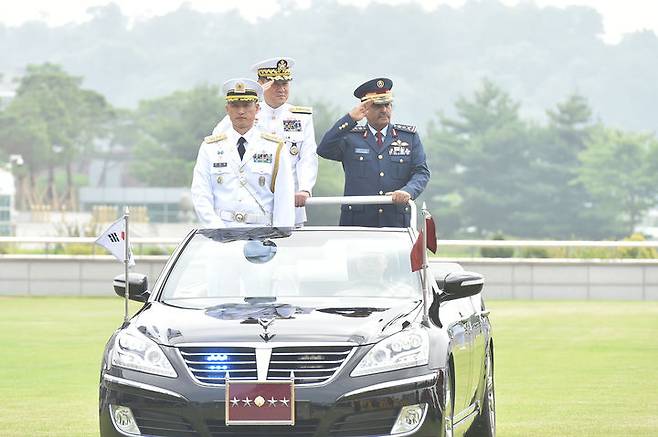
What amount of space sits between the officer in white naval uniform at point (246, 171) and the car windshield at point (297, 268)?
4.16 ft

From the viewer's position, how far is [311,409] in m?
7.79

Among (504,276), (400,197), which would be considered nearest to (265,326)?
(400,197)

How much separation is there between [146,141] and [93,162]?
30.5m

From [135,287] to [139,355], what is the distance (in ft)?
4.18

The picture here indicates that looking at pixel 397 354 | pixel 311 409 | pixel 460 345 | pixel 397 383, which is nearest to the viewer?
pixel 311 409

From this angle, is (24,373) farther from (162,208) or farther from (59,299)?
(162,208)

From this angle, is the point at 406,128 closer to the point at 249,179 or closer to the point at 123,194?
the point at 249,179

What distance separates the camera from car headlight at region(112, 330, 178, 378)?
802cm

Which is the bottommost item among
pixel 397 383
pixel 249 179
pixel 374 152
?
pixel 397 383

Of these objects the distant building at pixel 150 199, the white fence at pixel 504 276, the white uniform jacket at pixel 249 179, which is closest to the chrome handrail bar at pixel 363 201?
the white uniform jacket at pixel 249 179

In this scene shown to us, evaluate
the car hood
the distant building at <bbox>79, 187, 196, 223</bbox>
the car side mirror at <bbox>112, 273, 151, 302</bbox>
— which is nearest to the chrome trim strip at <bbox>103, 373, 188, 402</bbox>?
the car hood

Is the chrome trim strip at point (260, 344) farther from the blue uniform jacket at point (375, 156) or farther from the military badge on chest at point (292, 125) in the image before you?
the military badge on chest at point (292, 125)

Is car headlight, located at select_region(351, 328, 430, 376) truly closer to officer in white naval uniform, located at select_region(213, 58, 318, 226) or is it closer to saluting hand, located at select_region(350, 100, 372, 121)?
saluting hand, located at select_region(350, 100, 372, 121)

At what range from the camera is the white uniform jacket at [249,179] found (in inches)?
434
